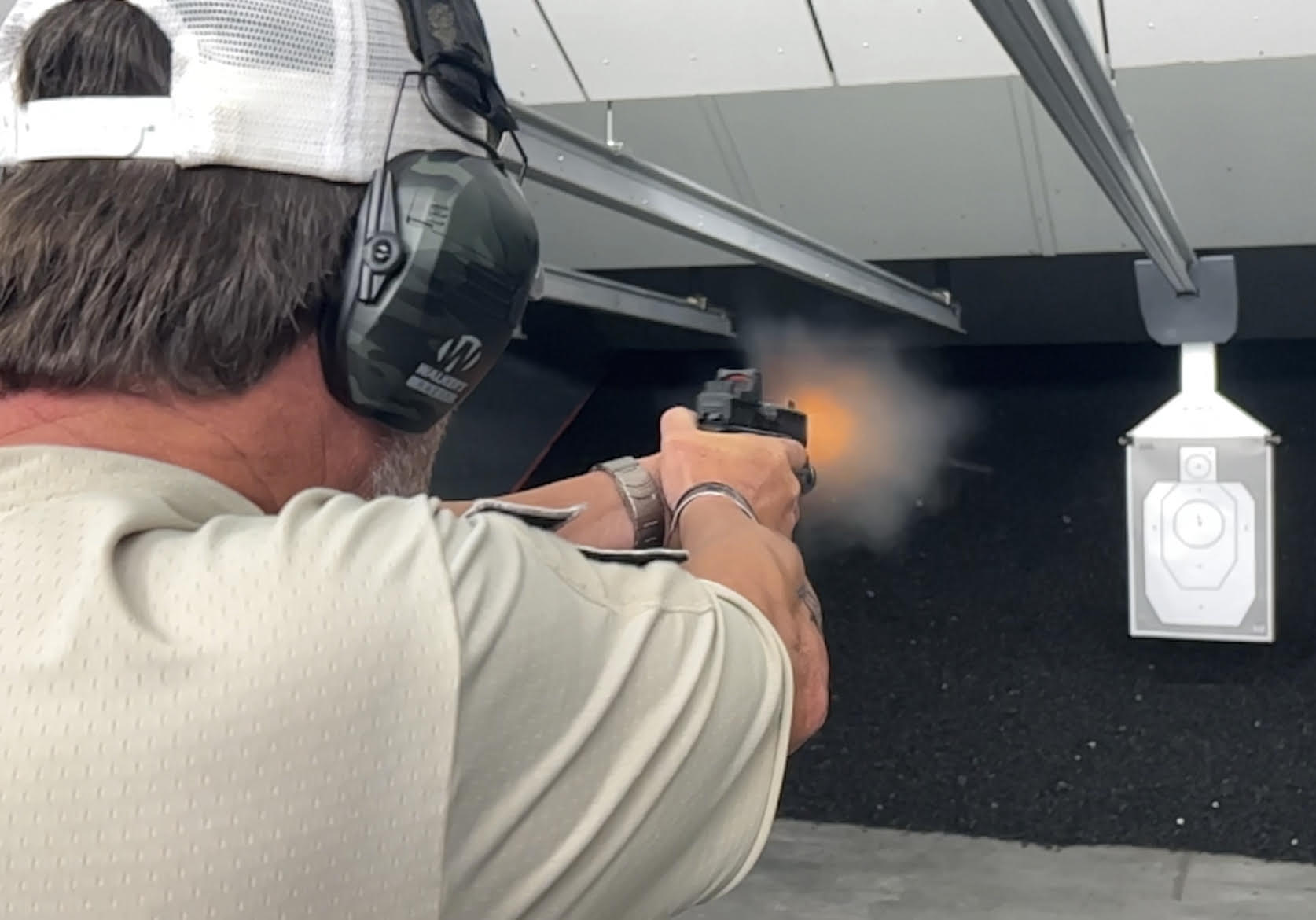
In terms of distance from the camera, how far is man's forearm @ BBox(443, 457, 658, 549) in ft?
3.80

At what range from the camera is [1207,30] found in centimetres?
201

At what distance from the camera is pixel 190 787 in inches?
22.1

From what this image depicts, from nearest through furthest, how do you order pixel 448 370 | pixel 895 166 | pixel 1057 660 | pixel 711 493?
pixel 448 370 → pixel 711 493 → pixel 895 166 → pixel 1057 660

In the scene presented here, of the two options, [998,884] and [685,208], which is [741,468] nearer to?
[685,208]

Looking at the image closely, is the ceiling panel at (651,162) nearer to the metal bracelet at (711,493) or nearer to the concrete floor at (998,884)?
the metal bracelet at (711,493)

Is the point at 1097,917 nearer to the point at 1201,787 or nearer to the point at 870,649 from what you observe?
the point at 1201,787

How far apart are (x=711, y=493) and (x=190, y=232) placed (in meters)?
0.48

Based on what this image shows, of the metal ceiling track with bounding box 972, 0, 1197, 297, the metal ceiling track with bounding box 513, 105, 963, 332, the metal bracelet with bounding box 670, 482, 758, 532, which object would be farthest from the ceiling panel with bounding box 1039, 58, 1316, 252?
the metal bracelet with bounding box 670, 482, 758, 532

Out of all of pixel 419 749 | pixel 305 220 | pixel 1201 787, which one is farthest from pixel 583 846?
pixel 1201 787

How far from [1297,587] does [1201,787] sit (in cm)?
58

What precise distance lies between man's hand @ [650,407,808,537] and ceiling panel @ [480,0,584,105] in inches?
45.6

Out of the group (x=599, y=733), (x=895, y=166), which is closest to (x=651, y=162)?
(x=895, y=166)

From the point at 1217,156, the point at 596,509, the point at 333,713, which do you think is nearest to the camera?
the point at 333,713

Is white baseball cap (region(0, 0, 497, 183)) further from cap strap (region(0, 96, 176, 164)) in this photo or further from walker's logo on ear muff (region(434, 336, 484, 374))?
walker's logo on ear muff (region(434, 336, 484, 374))
